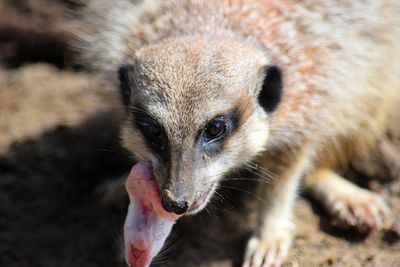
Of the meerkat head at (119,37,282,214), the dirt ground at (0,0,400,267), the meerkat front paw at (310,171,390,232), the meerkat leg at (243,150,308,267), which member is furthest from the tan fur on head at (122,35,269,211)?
the meerkat front paw at (310,171,390,232)

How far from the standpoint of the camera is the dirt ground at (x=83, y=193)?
4.02m

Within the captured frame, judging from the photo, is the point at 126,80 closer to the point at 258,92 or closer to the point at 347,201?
the point at 258,92

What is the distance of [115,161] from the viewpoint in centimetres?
473

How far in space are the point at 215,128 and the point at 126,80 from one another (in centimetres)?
52

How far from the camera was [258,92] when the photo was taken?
11.7ft

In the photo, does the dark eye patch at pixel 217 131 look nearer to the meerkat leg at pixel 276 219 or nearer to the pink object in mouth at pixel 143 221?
the pink object in mouth at pixel 143 221

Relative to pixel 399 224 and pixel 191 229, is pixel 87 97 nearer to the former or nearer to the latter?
pixel 191 229

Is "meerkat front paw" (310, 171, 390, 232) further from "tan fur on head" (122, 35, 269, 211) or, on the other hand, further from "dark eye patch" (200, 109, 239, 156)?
"dark eye patch" (200, 109, 239, 156)

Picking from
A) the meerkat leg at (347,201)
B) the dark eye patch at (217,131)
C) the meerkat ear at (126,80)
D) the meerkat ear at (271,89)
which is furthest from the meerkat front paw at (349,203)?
the meerkat ear at (126,80)

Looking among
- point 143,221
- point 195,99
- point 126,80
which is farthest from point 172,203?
point 126,80

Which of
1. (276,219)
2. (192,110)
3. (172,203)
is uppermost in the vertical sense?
(192,110)

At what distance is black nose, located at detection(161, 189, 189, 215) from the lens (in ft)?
10.3

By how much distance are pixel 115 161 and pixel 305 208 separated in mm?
1139

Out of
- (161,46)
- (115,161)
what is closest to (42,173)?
(115,161)
